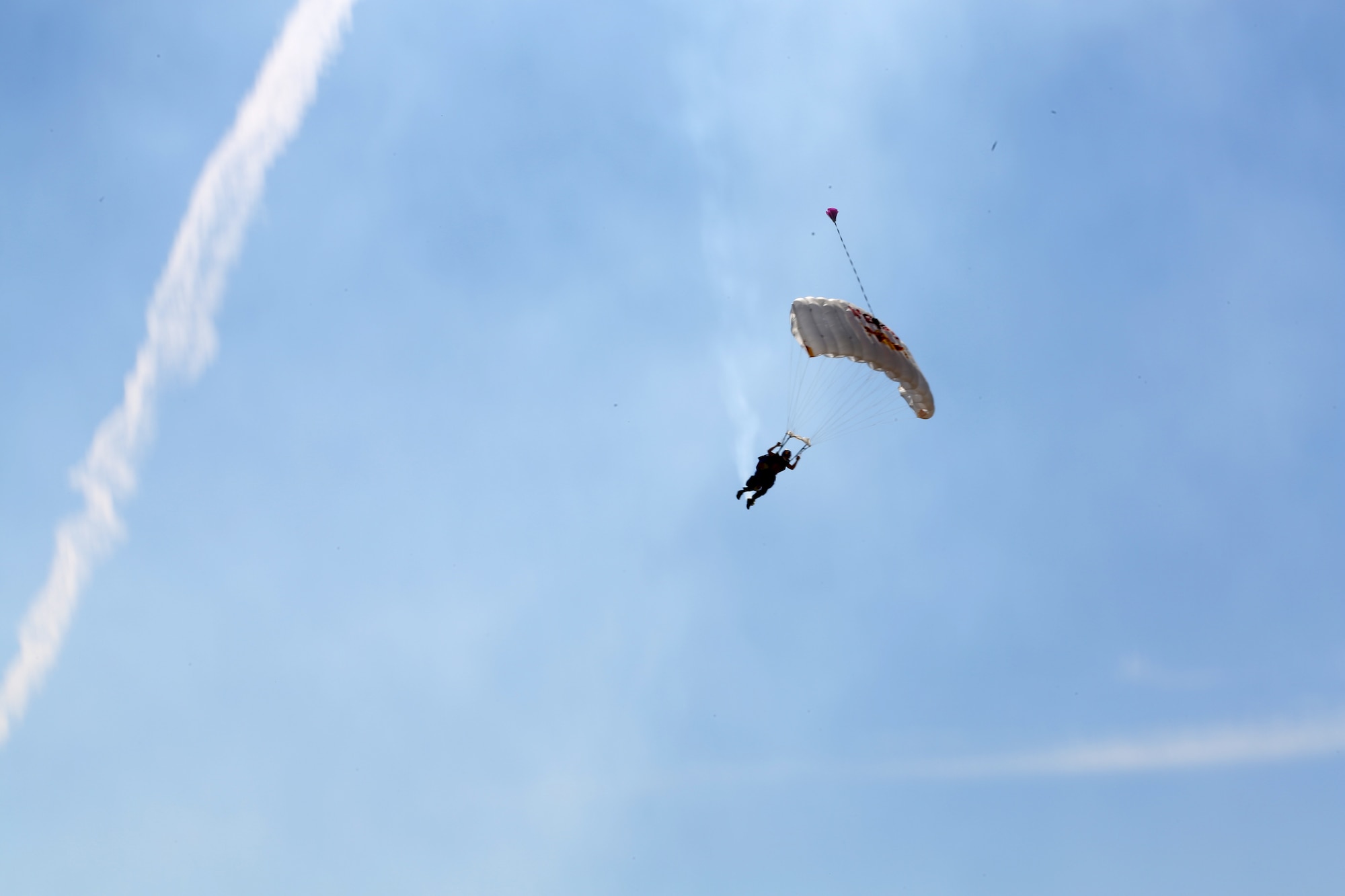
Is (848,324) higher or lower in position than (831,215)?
lower

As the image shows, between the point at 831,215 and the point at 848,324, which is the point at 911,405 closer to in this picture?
the point at 848,324

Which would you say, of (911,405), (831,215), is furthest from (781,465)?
(831,215)

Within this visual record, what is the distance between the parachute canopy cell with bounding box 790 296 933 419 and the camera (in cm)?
3762

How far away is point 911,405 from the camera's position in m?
39.9

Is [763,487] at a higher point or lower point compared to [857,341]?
lower

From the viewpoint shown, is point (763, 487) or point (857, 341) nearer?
point (857, 341)

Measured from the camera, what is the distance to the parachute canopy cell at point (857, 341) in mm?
37625

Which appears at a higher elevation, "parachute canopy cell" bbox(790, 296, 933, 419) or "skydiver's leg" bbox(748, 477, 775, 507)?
"parachute canopy cell" bbox(790, 296, 933, 419)

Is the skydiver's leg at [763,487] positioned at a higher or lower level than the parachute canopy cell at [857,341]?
lower

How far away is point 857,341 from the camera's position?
3778cm

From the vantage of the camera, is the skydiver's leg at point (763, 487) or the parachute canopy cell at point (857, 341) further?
the skydiver's leg at point (763, 487)

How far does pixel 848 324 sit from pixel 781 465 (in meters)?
6.22

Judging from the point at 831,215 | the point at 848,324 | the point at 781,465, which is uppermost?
the point at 831,215

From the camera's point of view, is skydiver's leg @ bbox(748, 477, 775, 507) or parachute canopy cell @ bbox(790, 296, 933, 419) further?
skydiver's leg @ bbox(748, 477, 775, 507)
